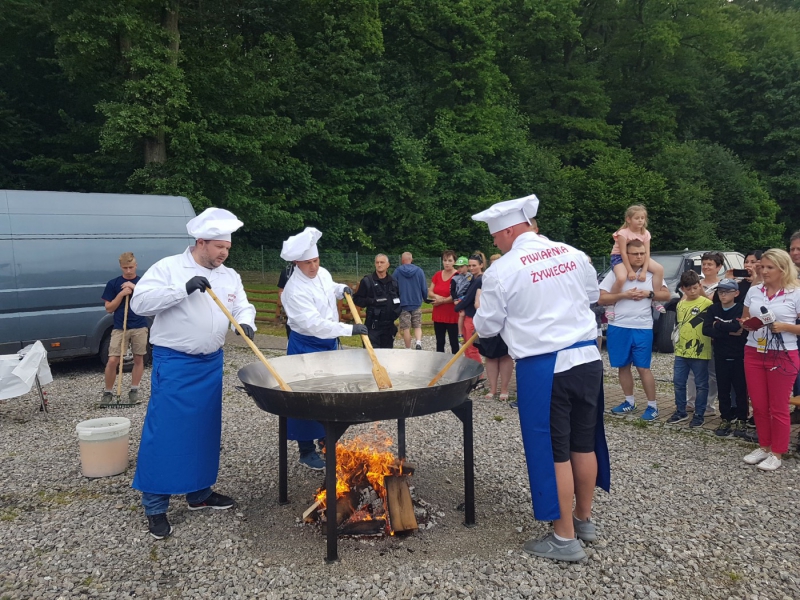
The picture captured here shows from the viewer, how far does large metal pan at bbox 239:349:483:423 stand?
329 centimetres

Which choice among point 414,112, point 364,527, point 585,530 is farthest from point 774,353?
point 414,112

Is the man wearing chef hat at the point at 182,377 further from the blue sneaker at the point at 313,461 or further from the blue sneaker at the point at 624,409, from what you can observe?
the blue sneaker at the point at 624,409

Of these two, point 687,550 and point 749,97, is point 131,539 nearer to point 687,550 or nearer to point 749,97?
point 687,550

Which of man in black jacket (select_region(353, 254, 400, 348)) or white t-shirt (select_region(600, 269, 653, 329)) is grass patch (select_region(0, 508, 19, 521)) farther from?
white t-shirt (select_region(600, 269, 653, 329))

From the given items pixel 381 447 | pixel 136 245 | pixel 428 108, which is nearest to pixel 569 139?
pixel 428 108

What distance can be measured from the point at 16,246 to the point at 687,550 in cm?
811

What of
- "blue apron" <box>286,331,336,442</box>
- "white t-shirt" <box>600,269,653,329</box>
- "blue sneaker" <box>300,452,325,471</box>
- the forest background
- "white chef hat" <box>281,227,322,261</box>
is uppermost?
the forest background

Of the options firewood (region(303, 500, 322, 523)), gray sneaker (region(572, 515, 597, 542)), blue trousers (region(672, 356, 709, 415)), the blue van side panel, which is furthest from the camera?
the blue van side panel

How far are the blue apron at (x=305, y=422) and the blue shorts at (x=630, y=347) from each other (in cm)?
301

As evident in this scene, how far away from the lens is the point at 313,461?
5023 mm

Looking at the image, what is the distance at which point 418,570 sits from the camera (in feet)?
11.1

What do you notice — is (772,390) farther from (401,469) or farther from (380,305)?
(380,305)

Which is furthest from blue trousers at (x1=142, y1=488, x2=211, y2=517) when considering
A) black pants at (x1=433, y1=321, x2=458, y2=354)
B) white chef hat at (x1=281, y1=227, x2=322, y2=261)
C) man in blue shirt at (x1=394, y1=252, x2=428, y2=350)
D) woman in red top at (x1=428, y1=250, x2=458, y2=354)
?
man in blue shirt at (x1=394, y1=252, x2=428, y2=350)

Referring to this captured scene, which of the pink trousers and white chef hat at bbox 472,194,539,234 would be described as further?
the pink trousers
